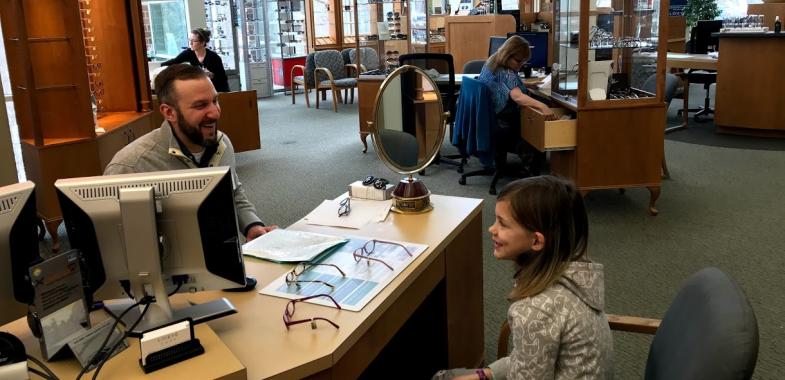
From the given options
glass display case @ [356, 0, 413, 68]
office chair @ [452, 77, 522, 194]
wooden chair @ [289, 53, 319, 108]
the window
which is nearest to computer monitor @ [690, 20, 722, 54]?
glass display case @ [356, 0, 413, 68]

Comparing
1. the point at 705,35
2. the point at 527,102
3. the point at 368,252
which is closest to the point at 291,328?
the point at 368,252

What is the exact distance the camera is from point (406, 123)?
8.87ft

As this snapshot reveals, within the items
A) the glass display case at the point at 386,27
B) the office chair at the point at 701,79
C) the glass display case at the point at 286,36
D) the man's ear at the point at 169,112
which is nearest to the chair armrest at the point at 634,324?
the man's ear at the point at 169,112

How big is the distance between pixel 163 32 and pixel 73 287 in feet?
30.1

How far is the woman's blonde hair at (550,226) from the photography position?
168 centimetres

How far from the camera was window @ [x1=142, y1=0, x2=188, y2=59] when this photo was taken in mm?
9820

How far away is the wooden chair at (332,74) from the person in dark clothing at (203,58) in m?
2.62

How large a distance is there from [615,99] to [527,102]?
69cm

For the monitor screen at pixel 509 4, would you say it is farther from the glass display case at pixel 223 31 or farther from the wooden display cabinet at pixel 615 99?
the wooden display cabinet at pixel 615 99

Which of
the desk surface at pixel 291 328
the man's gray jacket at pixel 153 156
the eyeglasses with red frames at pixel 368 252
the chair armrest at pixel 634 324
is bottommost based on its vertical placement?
the chair armrest at pixel 634 324

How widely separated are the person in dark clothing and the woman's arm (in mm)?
3222

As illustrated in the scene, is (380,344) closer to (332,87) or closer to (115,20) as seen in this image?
(115,20)

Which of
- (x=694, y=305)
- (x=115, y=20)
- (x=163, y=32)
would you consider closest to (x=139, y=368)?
(x=694, y=305)

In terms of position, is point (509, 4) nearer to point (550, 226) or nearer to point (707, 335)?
point (550, 226)
